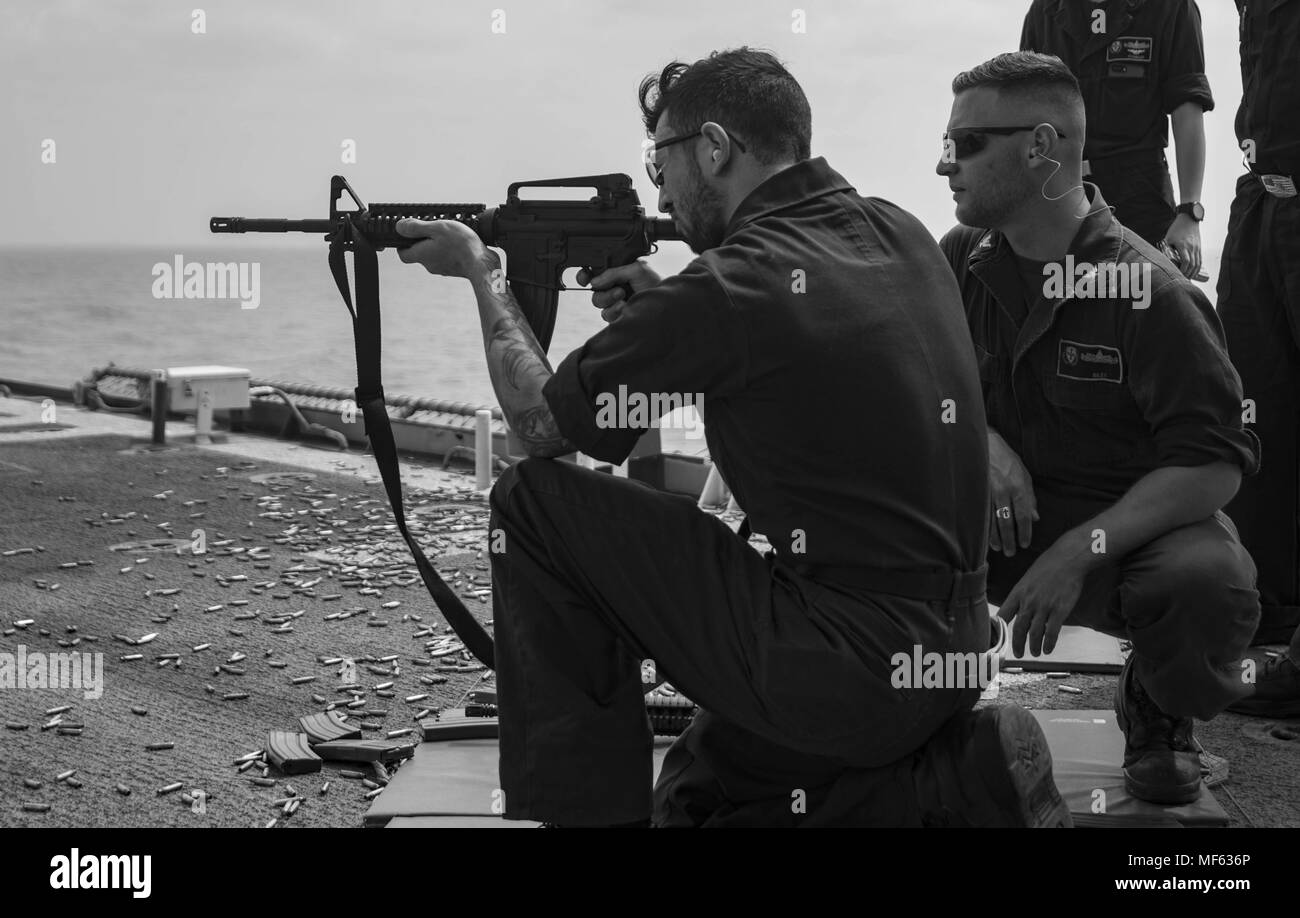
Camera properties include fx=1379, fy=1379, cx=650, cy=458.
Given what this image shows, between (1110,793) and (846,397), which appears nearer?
(846,397)

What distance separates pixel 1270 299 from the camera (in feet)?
10.8

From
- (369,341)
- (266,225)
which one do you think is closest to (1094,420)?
(369,341)

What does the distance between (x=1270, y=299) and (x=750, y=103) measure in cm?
176

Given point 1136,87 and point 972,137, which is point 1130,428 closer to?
point 972,137

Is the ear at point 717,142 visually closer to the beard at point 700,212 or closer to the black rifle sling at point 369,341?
the beard at point 700,212

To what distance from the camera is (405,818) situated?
242 cm

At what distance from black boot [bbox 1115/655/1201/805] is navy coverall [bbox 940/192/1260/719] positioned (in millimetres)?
96

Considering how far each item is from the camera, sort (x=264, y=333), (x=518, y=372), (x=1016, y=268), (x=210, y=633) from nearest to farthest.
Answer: (x=518, y=372) → (x=1016, y=268) → (x=210, y=633) → (x=264, y=333)

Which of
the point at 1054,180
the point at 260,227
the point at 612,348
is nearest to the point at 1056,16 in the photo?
the point at 1054,180

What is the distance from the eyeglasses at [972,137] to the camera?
2660 millimetres

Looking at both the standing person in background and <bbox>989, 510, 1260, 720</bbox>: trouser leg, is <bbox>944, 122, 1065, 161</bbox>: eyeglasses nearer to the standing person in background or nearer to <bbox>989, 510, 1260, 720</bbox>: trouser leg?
<bbox>989, 510, 1260, 720</bbox>: trouser leg

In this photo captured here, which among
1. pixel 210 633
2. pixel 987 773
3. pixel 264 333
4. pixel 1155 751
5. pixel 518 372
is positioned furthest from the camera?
pixel 264 333

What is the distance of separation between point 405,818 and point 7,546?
113 inches
